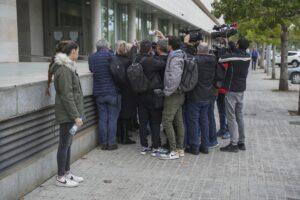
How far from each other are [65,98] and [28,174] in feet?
3.36

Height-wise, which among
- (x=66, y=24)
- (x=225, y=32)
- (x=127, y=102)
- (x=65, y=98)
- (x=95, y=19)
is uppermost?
(x=95, y=19)

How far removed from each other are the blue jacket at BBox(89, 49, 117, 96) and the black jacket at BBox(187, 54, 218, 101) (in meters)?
1.34

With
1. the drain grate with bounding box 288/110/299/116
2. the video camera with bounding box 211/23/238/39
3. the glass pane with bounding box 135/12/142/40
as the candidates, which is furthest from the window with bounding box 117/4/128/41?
the video camera with bounding box 211/23/238/39

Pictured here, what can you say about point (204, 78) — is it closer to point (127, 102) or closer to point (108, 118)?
point (127, 102)

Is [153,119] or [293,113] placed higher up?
[153,119]

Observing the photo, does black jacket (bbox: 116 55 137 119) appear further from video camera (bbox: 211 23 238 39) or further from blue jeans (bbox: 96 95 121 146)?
video camera (bbox: 211 23 238 39)

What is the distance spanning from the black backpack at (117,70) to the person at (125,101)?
0.05m

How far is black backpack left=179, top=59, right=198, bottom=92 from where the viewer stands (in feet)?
24.0

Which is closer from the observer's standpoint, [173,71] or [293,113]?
[173,71]

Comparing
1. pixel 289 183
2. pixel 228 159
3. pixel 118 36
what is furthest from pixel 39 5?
pixel 289 183

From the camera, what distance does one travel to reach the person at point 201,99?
7613mm

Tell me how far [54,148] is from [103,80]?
1.81 m

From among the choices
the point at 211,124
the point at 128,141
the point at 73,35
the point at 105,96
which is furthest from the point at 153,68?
the point at 73,35

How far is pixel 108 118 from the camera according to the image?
8078 mm
